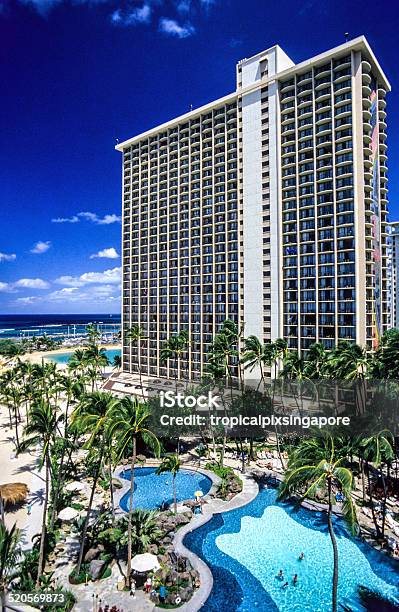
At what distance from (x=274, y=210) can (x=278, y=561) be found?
202ft

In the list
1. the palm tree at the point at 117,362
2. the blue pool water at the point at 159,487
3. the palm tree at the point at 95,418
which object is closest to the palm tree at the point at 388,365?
the blue pool water at the point at 159,487

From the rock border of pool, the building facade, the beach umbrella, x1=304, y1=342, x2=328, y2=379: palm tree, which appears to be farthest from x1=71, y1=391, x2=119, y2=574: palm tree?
the building facade

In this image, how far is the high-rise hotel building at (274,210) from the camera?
6606cm

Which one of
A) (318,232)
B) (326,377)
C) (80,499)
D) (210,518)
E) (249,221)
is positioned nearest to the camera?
(210,518)

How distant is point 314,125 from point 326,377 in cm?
4938

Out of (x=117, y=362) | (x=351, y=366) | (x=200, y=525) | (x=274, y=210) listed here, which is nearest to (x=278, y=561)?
(x=200, y=525)

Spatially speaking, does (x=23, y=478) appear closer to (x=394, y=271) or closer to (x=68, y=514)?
(x=68, y=514)

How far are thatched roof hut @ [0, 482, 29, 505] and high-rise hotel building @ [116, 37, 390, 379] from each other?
51750 mm

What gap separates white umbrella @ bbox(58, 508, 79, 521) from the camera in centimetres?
3053

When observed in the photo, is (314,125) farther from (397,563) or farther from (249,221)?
(397,563)

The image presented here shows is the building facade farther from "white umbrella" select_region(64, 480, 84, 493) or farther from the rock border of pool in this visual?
"white umbrella" select_region(64, 480, 84, 493)

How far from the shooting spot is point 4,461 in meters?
46.8

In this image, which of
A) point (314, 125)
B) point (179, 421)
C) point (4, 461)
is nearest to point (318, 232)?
point (314, 125)

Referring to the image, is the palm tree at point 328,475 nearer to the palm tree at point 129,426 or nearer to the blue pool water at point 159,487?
the palm tree at point 129,426
